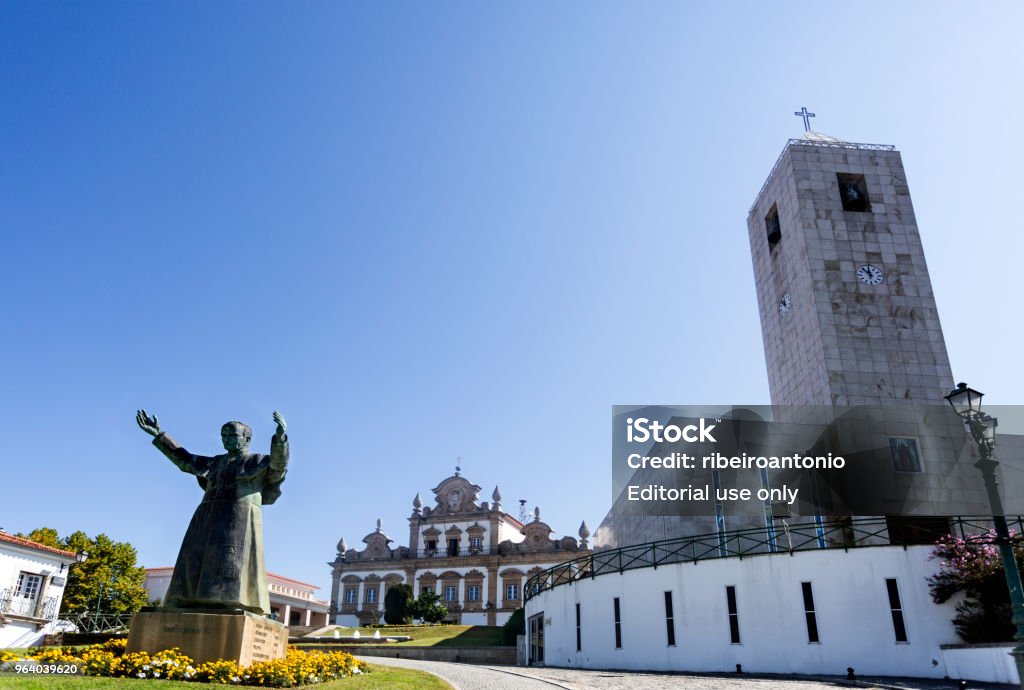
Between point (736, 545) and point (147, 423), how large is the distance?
15.2 metres

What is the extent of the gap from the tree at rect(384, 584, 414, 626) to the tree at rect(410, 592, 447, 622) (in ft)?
1.48

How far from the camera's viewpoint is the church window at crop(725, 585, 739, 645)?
17.8 metres

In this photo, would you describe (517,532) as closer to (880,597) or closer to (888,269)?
(888,269)

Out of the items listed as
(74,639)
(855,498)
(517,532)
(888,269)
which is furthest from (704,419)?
(517,532)

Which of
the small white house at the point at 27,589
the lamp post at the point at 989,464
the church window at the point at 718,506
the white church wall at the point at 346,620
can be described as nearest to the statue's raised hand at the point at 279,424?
the lamp post at the point at 989,464

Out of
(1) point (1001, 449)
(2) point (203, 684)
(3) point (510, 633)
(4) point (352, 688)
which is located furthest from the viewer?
(3) point (510, 633)

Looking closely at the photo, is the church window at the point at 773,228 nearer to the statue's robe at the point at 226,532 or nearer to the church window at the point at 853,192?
the church window at the point at 853,192

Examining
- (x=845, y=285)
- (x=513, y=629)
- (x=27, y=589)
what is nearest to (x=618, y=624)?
(x=513, y=629)

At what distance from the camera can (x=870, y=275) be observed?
102 feet

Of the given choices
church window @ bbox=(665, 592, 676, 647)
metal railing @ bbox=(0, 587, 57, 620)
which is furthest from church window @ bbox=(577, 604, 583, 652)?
metal railing @ bbox=(0, 587, 57, 620)

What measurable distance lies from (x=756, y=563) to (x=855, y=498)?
9.93 metres

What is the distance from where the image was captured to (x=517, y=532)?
69000mm

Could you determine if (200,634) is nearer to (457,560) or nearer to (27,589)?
(27,589)

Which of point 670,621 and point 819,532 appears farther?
point 819,532
